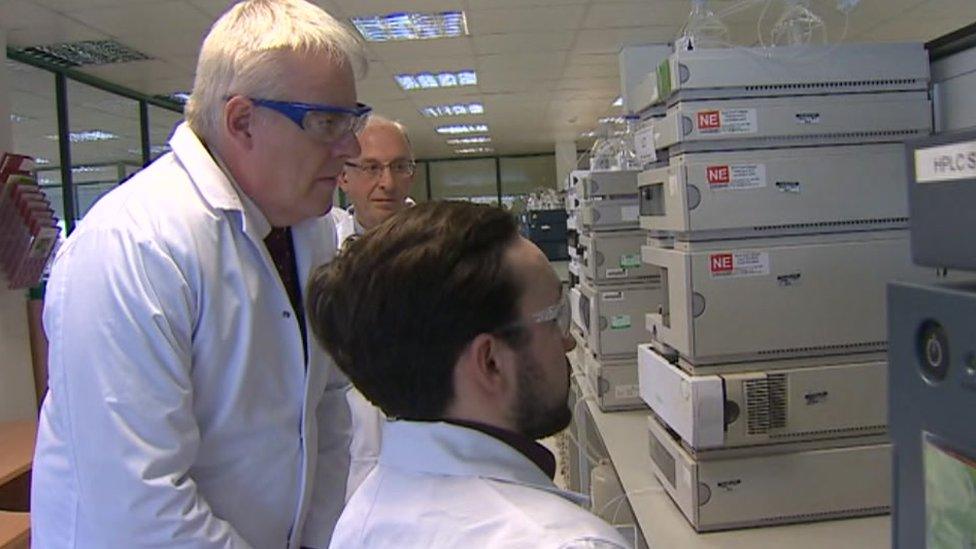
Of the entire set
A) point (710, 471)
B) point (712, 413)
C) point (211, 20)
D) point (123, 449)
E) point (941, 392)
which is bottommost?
point (710, 471)

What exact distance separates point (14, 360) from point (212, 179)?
3.22 m

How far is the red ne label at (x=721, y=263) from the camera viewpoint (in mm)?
1429

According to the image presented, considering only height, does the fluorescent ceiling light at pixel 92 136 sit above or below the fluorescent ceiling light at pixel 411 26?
below

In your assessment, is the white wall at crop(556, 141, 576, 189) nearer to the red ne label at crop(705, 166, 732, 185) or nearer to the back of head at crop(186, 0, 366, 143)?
the red ne label at crop(705, 166, 732, 185)

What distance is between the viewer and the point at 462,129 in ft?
30.7

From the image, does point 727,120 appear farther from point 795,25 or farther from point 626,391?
point 626,391

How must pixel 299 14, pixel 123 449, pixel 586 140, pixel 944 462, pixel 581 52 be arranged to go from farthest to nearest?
pixel 586 140, pixel 581 52, pixel 299 14, pixel 123 449, pixel 944 462

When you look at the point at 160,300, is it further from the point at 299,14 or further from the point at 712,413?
the point at 712,413

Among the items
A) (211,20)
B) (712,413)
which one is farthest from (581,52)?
(712,413)

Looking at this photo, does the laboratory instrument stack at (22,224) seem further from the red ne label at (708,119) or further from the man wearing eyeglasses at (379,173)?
the red ne label at (708,119)

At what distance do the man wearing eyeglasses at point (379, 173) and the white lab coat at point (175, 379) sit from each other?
906 millimetres

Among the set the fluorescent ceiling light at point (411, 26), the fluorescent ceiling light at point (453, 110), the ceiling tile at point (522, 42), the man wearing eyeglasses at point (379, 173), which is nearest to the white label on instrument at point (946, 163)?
the man wearing eyeglasses at point (379, 173)

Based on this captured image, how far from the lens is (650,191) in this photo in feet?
5.60

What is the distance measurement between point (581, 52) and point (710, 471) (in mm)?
4490
